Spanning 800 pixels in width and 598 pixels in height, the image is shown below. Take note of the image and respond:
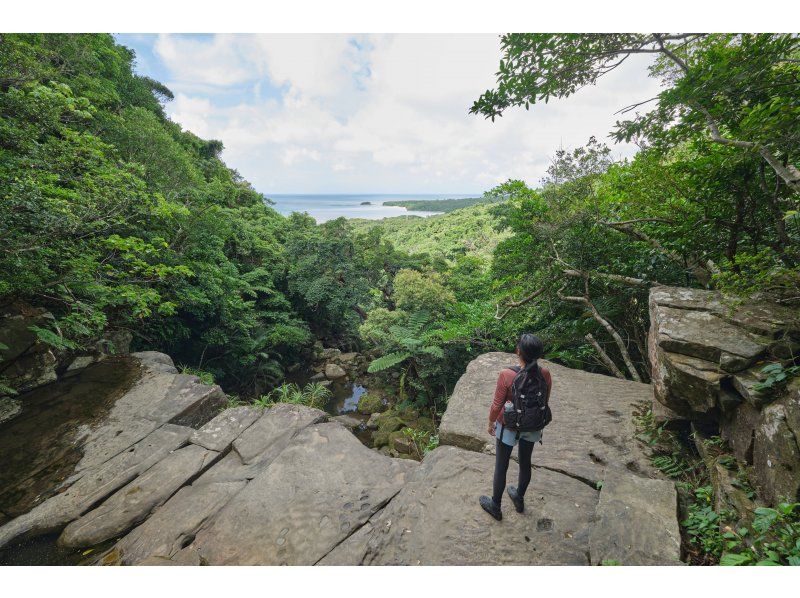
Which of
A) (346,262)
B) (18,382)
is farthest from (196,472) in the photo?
(346,262)

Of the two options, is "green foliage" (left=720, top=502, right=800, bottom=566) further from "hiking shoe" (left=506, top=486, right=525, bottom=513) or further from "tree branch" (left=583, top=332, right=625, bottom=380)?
"tree branch" (left=583, top=332, right=625, bottom=380)

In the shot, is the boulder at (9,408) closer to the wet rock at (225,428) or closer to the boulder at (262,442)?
the wet rock at (225,428)

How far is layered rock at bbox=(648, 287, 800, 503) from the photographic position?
2178mm

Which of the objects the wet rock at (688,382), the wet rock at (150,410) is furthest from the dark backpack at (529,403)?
the wet rock at (150,410)

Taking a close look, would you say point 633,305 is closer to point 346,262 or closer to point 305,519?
point 305,519

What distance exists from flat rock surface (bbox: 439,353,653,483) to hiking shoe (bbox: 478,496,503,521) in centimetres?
100

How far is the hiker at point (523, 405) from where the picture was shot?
2363 millimetres

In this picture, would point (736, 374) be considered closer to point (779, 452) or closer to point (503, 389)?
point (779, 452)

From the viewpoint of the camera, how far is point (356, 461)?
412 centimetres

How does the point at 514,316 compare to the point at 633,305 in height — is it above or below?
below

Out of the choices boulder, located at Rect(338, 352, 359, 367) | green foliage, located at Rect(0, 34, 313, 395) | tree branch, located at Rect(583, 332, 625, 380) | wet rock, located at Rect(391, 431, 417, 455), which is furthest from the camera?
boulder, located at Rect(338, 352, 359, 367)

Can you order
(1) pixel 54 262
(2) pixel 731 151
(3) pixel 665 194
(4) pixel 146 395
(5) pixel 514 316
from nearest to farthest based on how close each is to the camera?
(2) pixel 731 151 < (3) pixel 665 194 < (1) pixel 54 262 < (4) pixel 146 395 < (5) pixel 514 316

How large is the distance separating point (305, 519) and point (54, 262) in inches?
223

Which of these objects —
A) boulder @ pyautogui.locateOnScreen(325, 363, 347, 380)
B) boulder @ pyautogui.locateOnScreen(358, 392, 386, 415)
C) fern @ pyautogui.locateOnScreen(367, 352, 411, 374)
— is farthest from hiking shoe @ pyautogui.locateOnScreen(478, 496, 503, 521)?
boulder @ pyautogui.locateOnScreen(325, 363, 347, 380)
